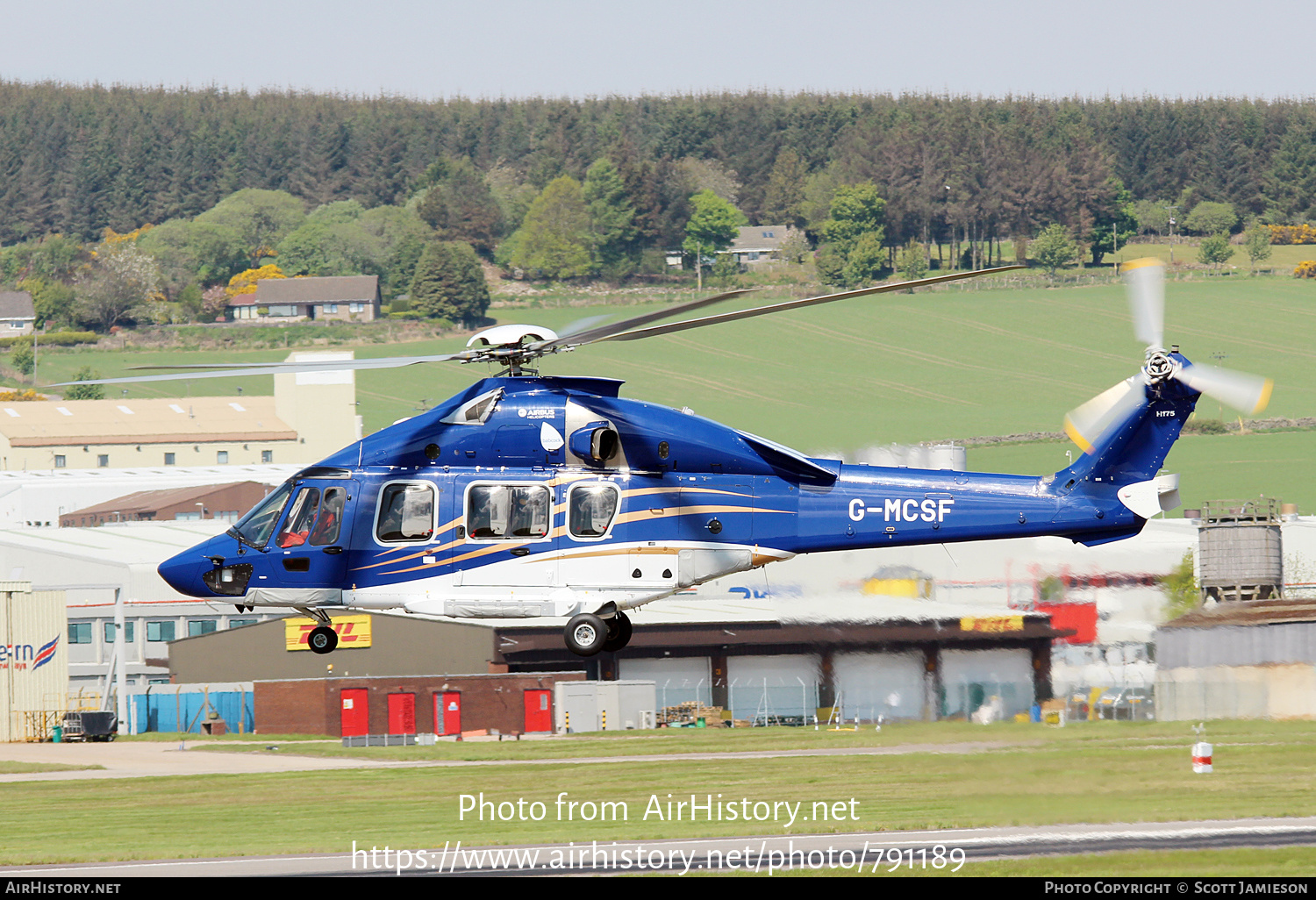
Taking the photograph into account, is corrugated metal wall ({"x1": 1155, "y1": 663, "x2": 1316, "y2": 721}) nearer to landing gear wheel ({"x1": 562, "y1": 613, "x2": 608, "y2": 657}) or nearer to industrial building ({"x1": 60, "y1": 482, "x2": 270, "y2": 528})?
landing gear wheel ({"x1": 562, "y1": 613, "x2": 608, "y2": 657})

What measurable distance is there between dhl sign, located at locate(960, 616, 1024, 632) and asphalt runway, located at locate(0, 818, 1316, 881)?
4399 millimetres

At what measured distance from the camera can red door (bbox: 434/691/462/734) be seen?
2517 inches

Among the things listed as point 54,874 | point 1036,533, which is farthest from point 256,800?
point 1036,533

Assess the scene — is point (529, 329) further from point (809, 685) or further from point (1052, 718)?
point (809, 685)

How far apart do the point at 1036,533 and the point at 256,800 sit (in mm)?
28296

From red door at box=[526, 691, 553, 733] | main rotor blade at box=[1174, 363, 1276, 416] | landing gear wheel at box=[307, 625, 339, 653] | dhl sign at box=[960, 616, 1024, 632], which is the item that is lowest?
red door at box=[526, 691, 553, 733]

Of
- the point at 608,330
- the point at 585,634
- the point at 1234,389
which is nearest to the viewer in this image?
the point at 608,330

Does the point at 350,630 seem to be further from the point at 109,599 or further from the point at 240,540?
the point at 240,540

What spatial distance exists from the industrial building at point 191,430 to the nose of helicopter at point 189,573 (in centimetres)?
11723

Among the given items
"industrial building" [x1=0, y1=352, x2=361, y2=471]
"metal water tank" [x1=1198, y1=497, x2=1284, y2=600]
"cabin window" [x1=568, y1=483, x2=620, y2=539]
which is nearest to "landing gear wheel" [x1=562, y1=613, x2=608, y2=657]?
"cabin window" [x1=568, y1=483, x2=620, y2=539]

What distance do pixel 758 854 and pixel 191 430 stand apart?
409 ft

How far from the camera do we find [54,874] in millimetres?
32969

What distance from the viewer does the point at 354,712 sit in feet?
213

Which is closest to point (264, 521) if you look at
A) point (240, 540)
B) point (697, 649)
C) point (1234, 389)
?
point (240, 540)
